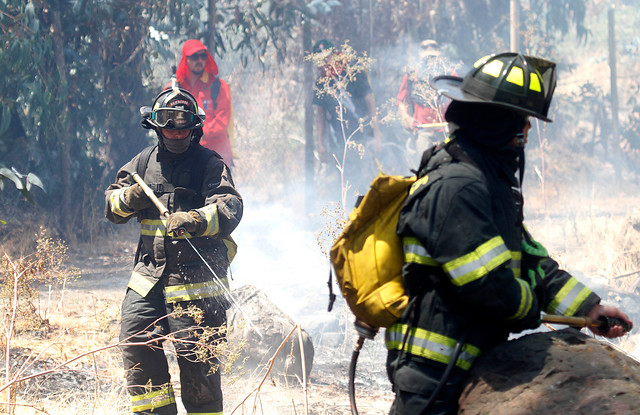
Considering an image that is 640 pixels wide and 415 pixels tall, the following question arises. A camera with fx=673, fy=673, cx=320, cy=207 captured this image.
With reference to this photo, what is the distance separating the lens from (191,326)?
362 cm

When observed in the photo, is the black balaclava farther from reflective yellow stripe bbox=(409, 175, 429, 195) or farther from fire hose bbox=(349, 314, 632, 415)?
fire hose bbox=(349, 314, 632, 415)

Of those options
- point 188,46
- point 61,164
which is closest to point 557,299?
point 188,46

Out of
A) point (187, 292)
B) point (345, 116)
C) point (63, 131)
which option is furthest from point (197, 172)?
→ point (345, 116)

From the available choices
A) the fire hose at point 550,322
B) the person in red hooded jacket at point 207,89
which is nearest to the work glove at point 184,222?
the fire hose at point 550,322

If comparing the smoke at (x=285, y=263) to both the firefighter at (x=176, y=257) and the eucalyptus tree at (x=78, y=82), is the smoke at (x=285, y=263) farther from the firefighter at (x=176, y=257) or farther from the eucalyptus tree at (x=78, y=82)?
the firefighter at (x=176, y=257)

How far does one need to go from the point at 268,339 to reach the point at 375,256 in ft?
11.3

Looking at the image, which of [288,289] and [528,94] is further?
[288,289]

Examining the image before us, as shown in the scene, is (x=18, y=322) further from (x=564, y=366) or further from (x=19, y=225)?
(x=564, y=366)

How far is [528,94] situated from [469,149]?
235 mm

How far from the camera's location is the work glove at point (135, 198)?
3.67 metres

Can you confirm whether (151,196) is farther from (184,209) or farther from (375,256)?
(375,256)

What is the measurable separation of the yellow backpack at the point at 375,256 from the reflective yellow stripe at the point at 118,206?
2017 mm

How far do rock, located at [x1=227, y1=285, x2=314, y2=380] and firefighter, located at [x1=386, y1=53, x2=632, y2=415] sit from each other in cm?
315

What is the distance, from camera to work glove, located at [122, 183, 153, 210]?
367 centimetres
